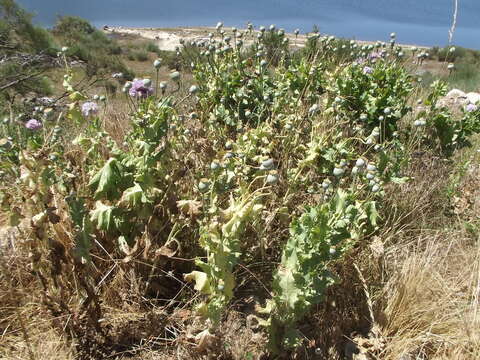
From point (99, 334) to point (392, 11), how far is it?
4561 inches

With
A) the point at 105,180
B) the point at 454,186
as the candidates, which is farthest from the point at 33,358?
the point at 454,186

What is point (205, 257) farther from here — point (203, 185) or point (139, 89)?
point (139, 89)

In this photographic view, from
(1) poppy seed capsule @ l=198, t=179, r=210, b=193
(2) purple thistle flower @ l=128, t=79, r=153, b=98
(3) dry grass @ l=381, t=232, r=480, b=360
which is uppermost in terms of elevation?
(2) purple thistle flower @ l=128, t=79, r=153, b=98

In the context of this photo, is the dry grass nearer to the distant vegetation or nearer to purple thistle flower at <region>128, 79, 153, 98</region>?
the distant vegetation

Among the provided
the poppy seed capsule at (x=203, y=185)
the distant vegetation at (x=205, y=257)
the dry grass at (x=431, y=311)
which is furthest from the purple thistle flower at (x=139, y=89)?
the dry grass at (x=431, y=311)

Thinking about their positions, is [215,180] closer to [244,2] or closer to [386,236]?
[386,236]

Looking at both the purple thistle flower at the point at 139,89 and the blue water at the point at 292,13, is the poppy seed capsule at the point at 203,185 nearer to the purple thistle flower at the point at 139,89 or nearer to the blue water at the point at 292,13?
the purple thistle flower at the point at 139,89

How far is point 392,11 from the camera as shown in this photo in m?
102

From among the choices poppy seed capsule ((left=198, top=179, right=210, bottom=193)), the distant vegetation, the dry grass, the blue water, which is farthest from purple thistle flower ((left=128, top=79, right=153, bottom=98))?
the blue water

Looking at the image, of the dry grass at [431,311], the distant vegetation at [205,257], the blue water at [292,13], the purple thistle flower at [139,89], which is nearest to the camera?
the distant vegetation at [205,257]

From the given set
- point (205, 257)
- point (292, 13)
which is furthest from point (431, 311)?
point (292, 13)

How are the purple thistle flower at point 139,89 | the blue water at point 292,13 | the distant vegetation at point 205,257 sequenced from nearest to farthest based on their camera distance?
the distant vegetation at point 205,257 < the purple thistle flower at point 139,89 < the blue water at point 292,13

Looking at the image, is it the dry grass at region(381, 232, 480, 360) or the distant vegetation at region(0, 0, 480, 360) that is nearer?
the distant vegetation at region(0, 0, 480, 360)

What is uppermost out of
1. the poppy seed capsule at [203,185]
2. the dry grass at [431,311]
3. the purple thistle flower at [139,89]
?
the purple thistle flower at [139,89]
